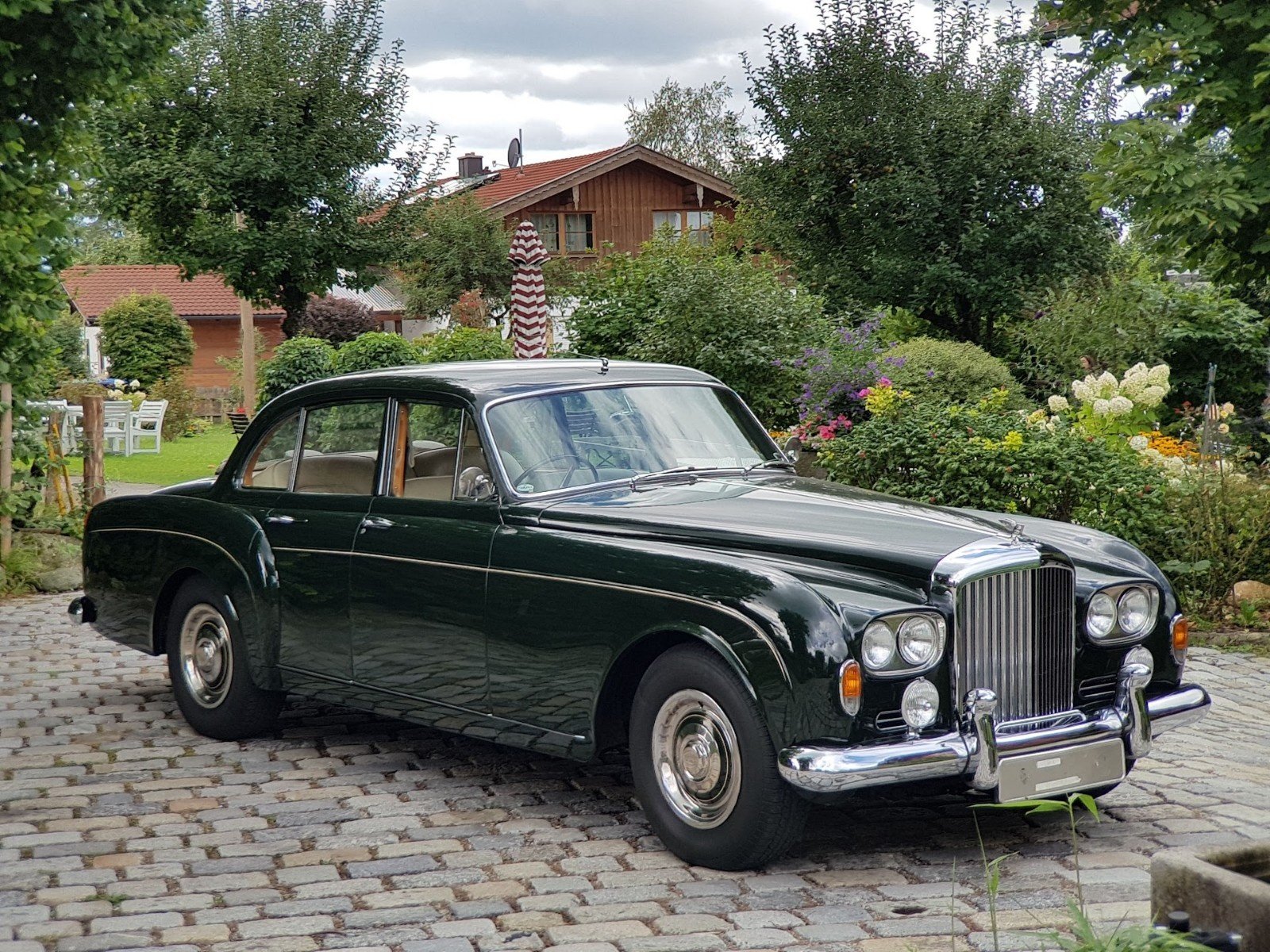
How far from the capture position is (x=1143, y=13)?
1048cm

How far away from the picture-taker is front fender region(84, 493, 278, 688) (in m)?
6.62

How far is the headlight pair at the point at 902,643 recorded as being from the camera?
455cm

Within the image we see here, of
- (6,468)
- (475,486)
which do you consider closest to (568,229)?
(6,468)

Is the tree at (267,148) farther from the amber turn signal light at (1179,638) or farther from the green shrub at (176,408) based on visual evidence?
the amber turn signal light at (1179,638)

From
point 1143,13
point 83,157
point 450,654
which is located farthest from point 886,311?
point 450,654

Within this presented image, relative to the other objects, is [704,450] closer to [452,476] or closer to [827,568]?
[452,476]

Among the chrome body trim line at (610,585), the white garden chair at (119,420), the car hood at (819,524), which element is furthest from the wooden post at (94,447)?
the white garden chair at (119,420)

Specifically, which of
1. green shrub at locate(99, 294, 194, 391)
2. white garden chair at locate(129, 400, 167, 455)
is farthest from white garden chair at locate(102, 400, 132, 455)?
green shrub at locate(99, 294, 194, 391)

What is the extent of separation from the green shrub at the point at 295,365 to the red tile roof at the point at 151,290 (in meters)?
26.3

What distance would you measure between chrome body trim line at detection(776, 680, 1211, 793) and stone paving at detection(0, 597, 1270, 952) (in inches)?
7.9

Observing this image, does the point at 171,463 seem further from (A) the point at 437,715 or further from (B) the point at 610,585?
(B) the point at 610,585

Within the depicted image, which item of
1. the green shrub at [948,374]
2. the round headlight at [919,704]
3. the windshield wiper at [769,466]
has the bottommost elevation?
the round headlight at [919,704]

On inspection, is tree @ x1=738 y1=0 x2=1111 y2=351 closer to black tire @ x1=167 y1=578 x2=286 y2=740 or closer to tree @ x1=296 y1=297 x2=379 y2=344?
black tire @ x1=167 y1=578 x2=286 y2=740

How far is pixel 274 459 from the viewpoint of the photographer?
6.93 m
